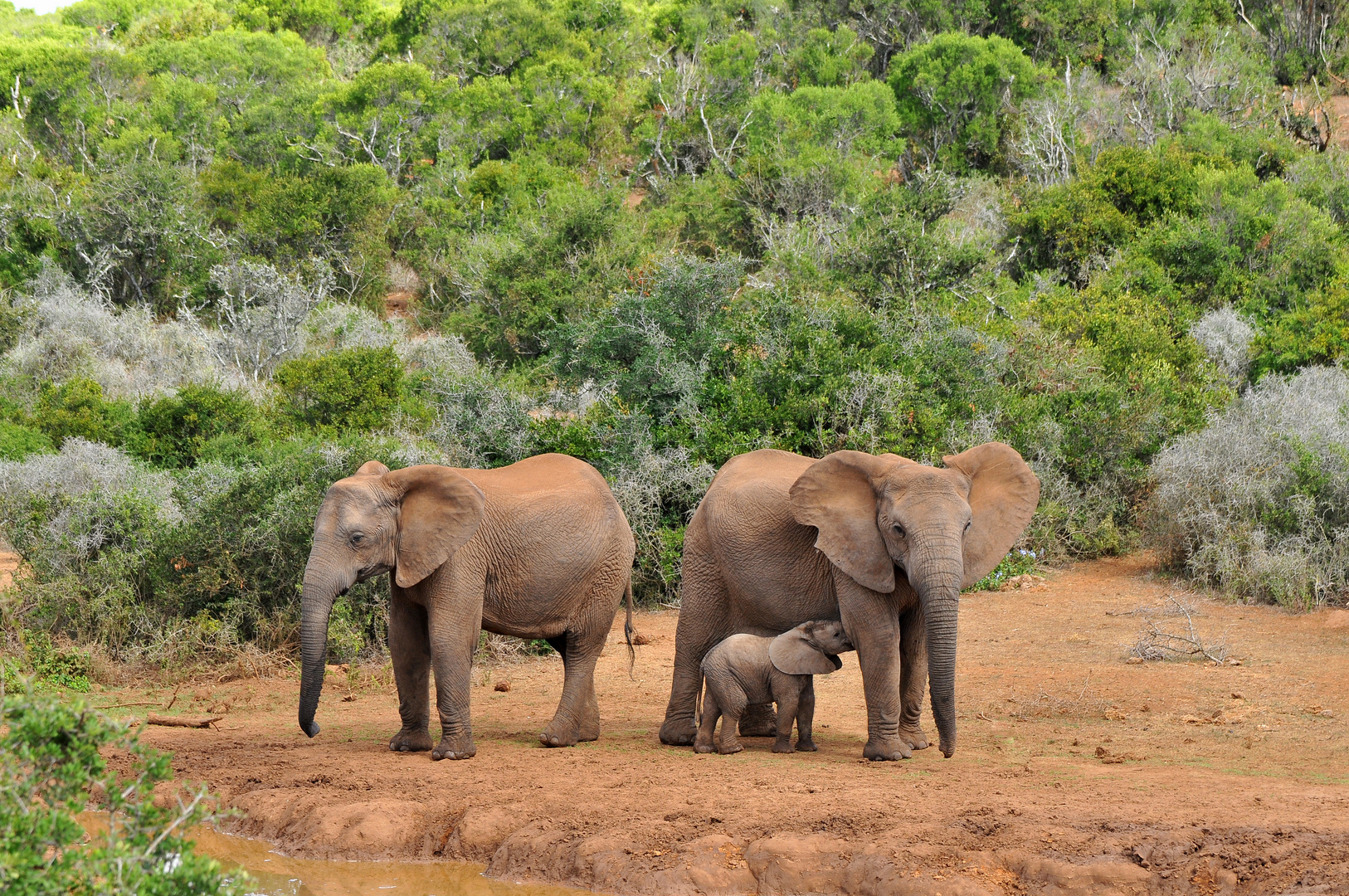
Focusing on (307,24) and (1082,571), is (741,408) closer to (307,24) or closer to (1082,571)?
(1082,571)

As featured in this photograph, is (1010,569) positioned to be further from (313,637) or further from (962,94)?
(962,94)

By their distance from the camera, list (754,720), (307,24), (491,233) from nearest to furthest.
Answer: (754,720) < (491,233) < (307,24)

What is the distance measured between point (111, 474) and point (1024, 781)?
1032cm

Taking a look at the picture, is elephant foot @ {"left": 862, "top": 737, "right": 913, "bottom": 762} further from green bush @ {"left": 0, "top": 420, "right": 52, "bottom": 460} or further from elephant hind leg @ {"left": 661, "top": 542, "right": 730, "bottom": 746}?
green bush @ {"left": 0, "top": 420, "right": 52, "bottom": 460}

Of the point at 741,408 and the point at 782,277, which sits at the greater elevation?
the point at 782,277

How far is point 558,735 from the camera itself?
310 inches

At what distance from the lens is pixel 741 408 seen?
13656 mm

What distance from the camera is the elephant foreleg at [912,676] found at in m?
7.50

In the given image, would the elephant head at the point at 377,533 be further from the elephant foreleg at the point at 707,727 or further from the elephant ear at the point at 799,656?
the elephant ear at the point at 799,656

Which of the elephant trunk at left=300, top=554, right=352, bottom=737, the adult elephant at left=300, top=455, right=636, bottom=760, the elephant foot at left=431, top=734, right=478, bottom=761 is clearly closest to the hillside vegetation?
the adult elephant at left=300, top=455, right=636, bottom=760

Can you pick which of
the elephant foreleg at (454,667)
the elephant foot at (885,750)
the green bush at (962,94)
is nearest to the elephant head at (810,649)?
the elephant foot at (885,750)

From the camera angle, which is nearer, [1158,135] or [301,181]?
[301,181]

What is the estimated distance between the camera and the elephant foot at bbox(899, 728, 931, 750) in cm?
752

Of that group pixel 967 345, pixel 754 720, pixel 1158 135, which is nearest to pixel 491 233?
pixel 967 345
